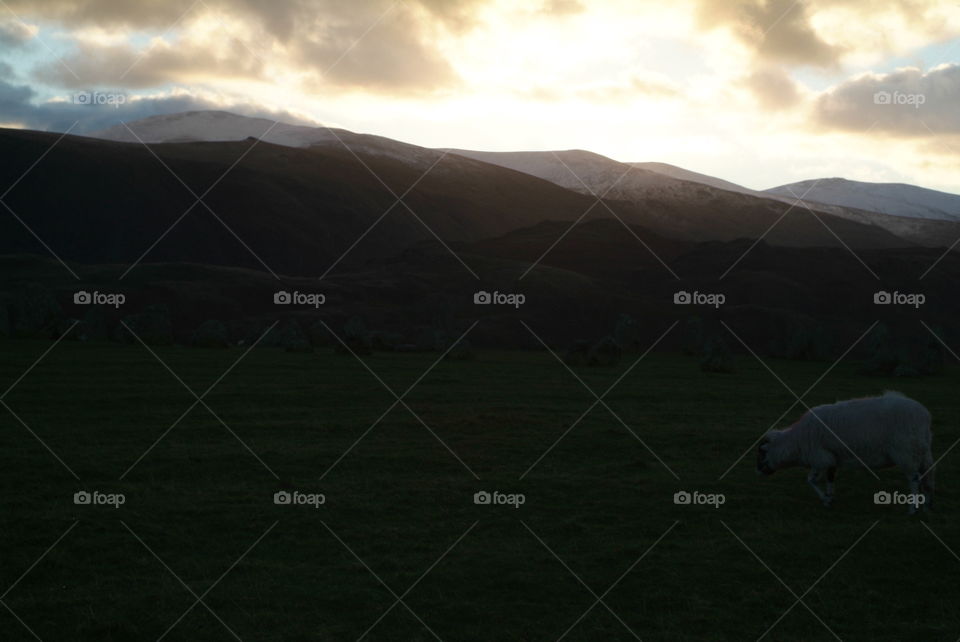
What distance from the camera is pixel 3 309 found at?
4684 centimetres

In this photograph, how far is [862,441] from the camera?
1634cm

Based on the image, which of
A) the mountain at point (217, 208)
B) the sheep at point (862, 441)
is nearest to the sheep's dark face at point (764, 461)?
the sheep at point (862, 441)

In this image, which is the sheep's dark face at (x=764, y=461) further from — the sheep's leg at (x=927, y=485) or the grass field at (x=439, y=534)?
the sheep's leg at (x=927, y=485)

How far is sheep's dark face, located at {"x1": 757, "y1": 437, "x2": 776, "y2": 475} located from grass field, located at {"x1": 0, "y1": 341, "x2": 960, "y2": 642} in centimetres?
50

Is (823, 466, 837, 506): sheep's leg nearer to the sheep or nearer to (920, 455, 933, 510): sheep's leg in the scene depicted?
the sheep

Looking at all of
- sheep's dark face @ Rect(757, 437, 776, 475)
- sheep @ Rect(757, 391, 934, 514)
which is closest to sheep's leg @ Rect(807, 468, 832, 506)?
sheep @ Rect(757, 391, 934, 514)

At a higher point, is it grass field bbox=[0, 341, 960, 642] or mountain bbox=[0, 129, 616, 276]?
mountain bbox=[0, 129, 616, 276]

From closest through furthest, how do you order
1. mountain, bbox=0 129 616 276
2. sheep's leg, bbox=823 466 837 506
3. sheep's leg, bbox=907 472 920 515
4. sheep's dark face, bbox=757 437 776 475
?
sheep's leg, bbox=907 472 920 515, sheep's leg, bbox=823 466 837 506, sheep's dark face, bbox=757 437 776 475, mountain, bbox=0 129 616 276

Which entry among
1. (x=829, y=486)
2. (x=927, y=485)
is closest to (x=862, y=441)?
(x=829, y=486)

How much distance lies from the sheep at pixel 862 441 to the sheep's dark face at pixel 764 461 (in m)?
0.03

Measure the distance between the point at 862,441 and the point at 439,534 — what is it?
802 centimetres

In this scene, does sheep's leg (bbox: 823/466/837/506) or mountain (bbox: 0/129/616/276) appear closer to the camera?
sheep's leg (bbox: 823/466/837/506)

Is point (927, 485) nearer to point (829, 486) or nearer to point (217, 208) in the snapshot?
point (829, 486)

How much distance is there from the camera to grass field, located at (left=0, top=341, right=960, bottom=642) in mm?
11086
